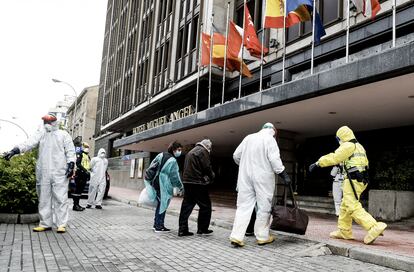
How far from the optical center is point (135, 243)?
6109mm

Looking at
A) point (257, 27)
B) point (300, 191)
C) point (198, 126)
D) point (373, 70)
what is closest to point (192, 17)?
point (257, 27)

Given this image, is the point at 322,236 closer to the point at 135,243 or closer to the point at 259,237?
the point at 259,237

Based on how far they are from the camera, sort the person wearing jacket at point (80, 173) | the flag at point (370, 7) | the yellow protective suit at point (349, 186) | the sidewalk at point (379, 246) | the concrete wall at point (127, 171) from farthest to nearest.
Answer: 1. the concrete wall at point (127, 171)
2. the person wearing jacket at point (80, 173)
3. the flag at point (370, 7)
4. the yellow protective suit at point (349, 186)
5. the sidewalk at point (379, 246)

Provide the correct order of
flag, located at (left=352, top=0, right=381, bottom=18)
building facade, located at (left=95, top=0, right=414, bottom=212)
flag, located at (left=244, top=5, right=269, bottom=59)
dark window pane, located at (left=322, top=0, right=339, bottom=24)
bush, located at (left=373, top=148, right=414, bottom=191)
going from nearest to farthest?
building facade, located at (left=95, top=0, right=414, bottom=212)
flag, located at (left=352, top=0, right=381, bottom=18)
bush, located at (left=373, top=148, right=414, bottom=191)
dark window pane, located at (left=322, top=0, right=339, bottom=24)
flag, located at (left=244, top=5, right=269, bottom=59)

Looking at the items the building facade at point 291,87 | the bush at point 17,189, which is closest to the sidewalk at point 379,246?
the building facade at point 291,87

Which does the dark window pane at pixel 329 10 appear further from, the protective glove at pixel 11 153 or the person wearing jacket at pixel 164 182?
the protective glove at pixel 11 153

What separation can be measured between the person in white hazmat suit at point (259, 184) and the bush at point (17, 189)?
4.30 meters

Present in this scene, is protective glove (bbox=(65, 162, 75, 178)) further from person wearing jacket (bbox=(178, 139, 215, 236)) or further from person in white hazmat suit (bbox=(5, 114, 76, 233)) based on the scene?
person wearing jacket (bbox=(178, 139, 215, 236))

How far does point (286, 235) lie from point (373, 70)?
3.38m

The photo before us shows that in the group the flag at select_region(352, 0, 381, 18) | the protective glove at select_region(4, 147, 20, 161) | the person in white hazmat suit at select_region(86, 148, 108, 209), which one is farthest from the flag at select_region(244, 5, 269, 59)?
the protective glove at select_region(4, 147, 20, 161)

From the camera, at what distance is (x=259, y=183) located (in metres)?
6.27

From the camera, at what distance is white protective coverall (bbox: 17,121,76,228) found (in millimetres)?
6910

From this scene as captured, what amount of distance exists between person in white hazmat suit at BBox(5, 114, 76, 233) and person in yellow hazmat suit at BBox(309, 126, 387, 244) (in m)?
4.32

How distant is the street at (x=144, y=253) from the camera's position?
461cm
